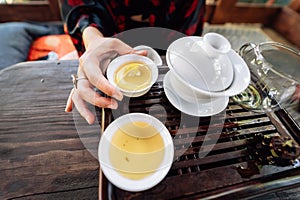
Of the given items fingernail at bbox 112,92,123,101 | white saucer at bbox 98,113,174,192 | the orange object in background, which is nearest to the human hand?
fingernail at bbox 112,92,123,101

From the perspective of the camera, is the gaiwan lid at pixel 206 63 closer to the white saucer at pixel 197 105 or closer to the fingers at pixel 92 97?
the white saucer at pixel 197 105

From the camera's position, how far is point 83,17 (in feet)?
3.27

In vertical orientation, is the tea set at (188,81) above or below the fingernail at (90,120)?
above

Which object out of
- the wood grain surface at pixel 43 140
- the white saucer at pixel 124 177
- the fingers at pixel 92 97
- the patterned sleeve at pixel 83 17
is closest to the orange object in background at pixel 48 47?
the patterned sleeve at pixel 83 17

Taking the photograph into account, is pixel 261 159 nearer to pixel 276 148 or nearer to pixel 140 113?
pixel 276 148

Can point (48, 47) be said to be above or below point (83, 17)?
below

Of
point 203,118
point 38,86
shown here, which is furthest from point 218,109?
point 38,86

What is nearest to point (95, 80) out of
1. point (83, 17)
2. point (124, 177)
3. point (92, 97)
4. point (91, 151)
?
point (92, 97)

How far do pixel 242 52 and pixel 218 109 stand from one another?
28cm

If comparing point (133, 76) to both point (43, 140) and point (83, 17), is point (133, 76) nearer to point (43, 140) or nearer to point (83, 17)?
point (43, 140)

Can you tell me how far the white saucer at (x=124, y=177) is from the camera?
1.62 feet

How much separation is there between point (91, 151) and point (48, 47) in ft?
4.27

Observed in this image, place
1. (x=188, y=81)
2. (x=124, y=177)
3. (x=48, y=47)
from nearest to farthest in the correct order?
1. (x=124, y=177)
2. (x=188, y=81)
3. (x=48, y=47)

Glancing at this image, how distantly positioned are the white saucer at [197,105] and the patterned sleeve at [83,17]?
516 millimetres
